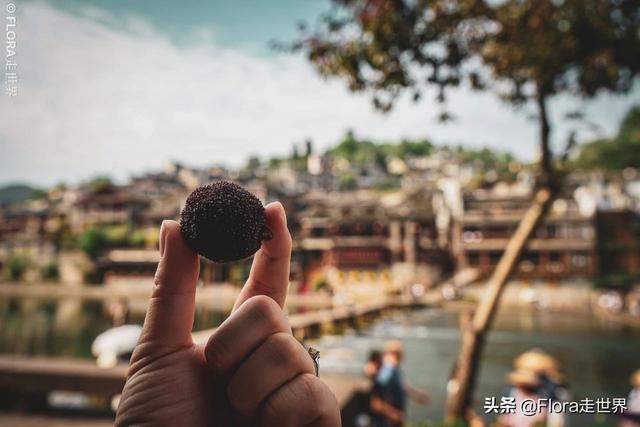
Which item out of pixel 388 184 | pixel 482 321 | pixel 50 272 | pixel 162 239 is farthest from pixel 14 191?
pixel 162 239

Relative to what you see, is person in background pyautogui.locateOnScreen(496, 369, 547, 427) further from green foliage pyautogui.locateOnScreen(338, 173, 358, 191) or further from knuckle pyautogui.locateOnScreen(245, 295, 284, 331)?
green foliage pyautogui.locateOnScreen(338, 173, 358, 191)

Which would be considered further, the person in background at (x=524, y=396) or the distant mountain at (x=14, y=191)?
the distant mountain at (x=14, y=191)

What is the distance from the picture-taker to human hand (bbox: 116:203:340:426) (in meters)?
1.16

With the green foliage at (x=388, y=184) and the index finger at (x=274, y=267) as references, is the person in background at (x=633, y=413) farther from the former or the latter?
the green foliage at (x=388, y=184)

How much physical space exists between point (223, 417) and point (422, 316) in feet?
111

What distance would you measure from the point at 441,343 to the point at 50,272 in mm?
47620

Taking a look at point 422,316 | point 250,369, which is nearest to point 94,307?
point 422,316

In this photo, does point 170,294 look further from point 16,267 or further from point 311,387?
point 16,267

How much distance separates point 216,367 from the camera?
3.91ft

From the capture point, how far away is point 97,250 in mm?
48812

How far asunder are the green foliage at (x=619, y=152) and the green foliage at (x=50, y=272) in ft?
237

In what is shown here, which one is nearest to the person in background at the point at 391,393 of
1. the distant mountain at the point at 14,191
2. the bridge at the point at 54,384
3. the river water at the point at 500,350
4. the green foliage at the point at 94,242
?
the bridge at the point at 54,384

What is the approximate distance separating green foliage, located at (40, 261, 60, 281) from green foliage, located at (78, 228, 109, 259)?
5.12m

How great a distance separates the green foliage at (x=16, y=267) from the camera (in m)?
50.1
